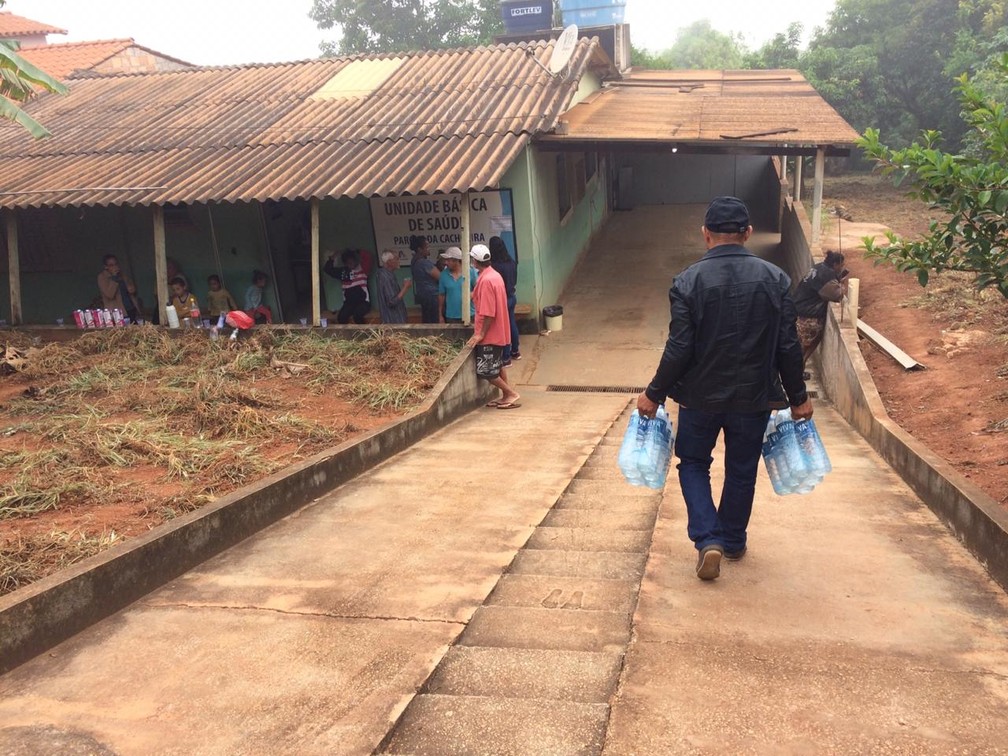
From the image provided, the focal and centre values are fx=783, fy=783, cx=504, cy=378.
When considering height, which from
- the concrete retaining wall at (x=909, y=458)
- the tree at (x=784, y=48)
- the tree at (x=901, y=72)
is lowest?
the concrete retaining wall at (x=909, y=458)

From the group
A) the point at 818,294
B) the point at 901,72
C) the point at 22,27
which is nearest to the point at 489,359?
the point at 818,294

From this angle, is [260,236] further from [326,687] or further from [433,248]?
[326,687]

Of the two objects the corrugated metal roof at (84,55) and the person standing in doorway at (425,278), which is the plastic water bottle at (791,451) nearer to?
the person standing in doorway at (425,278)

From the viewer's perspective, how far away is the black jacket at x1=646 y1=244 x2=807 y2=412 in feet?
11.0

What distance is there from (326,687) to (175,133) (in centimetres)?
1247

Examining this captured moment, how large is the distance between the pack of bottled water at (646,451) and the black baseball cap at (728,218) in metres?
0.85

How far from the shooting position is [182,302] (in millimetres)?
11320

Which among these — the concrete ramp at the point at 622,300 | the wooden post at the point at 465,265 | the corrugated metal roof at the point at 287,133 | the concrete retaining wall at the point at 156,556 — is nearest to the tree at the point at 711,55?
the concrete ramp at the point at 622,300

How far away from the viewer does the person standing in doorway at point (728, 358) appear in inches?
132

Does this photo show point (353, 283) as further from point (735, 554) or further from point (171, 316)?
point (735, 554)

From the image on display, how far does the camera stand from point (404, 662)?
2.84 m

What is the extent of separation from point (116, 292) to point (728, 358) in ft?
35.5

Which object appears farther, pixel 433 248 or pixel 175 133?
pixel 175 133

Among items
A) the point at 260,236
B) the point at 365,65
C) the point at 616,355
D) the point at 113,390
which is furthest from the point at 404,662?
the point at 365,65
